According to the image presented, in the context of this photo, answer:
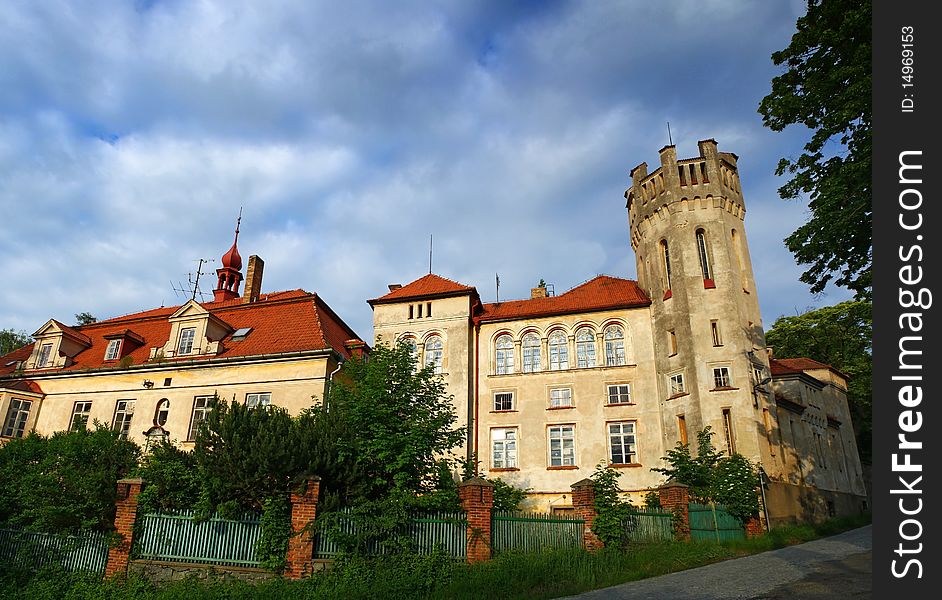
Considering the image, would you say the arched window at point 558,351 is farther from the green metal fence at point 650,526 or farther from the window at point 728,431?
the green metal fence at point 650,526

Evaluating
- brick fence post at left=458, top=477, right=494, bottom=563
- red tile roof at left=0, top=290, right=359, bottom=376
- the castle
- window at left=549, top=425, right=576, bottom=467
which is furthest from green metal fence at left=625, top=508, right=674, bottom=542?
red tile roof at left=0, top=290, right=359, bottom=376

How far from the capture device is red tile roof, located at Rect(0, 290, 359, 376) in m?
27.1

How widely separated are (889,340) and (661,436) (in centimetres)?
2061

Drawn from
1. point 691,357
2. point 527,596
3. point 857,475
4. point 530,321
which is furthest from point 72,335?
point 857,475

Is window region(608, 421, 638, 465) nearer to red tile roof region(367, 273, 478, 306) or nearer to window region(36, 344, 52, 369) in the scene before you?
red tile roof region(367, 273, 478, 306)

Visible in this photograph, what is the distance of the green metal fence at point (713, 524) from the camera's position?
18312 mm

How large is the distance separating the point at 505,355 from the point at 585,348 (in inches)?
164

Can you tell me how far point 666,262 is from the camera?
3038 cm

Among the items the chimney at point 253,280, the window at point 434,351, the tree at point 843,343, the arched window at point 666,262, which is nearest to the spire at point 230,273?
the chimney at point 253,280

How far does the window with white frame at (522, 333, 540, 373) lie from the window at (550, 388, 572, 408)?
1529mm

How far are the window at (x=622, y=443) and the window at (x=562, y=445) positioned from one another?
1.73 m

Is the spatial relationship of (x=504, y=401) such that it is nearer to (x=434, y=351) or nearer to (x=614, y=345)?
(x=434, y=351)

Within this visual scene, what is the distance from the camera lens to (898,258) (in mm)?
7723

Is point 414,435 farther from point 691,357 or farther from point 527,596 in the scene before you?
point 691,357
